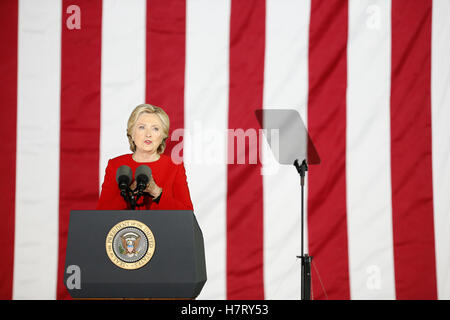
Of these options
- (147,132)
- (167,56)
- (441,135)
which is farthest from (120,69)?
(441,135)

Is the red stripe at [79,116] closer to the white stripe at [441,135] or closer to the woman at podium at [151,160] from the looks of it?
the woman at podium at [151,160]

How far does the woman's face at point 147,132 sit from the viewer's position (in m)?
1.83

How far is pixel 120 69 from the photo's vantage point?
248 cm

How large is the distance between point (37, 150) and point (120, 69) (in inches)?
23.4

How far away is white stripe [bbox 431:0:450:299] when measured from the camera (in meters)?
2.46

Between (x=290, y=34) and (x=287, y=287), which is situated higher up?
(x=290, y=34)

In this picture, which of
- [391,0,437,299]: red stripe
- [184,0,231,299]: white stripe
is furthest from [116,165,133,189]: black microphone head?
[391,0,437,299]: red stripe

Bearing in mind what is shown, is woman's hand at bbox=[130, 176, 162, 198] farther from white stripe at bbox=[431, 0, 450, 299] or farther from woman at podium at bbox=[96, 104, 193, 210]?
white stripe at bbox=[431, 0, 450, 299]

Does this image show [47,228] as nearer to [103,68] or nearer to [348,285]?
[103,68]

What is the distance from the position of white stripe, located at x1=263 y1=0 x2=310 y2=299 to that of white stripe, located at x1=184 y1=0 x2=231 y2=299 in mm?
224

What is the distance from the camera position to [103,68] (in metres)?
2.48

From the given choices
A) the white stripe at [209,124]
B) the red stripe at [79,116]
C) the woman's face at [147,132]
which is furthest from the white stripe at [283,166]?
the red stripe at [79,116]

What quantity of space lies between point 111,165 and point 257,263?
1.00 meters
